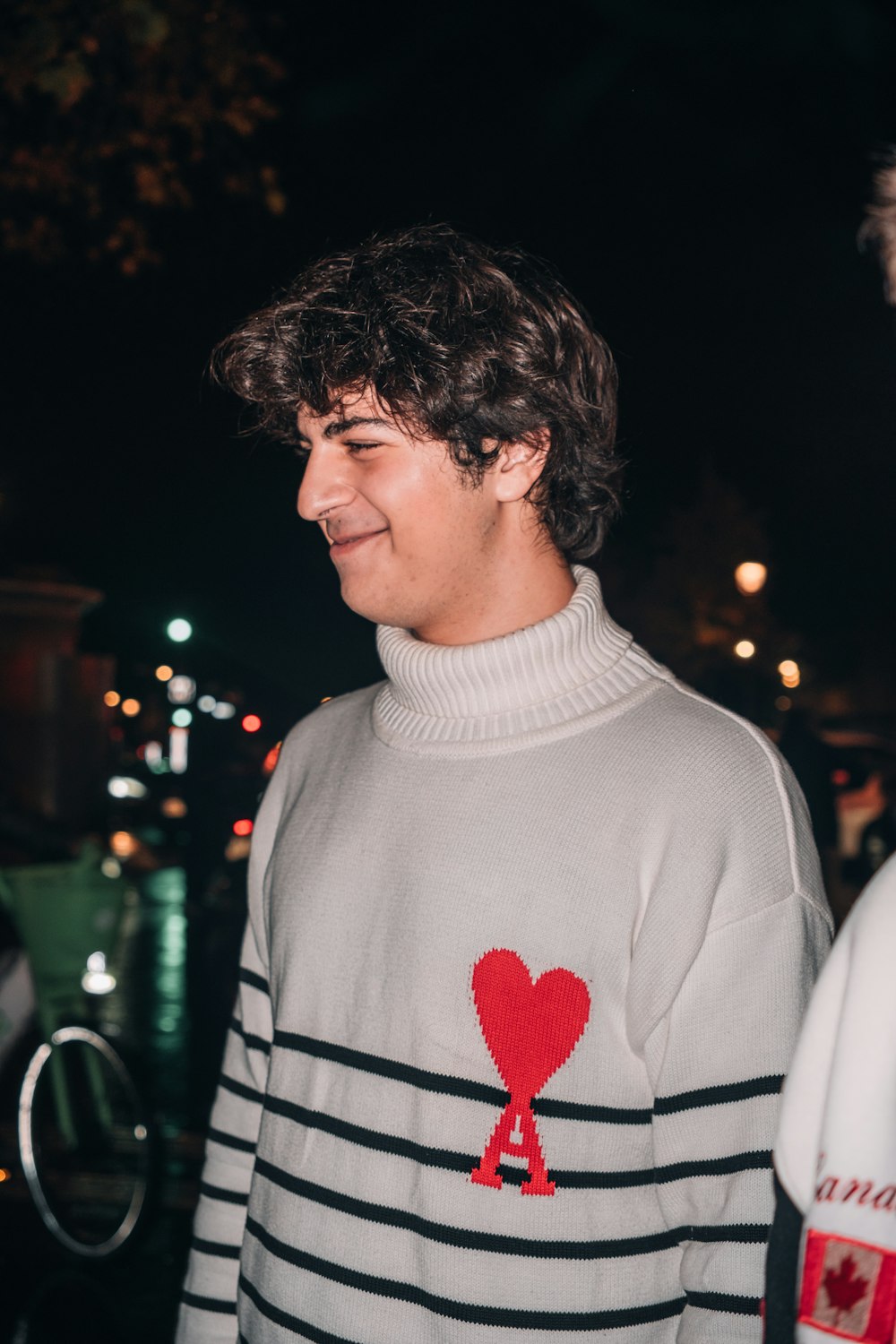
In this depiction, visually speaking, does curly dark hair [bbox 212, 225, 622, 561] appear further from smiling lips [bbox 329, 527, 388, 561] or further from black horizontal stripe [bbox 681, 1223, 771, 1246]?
black horizontal stripe [bbox 681, 1223, 771, 1246]

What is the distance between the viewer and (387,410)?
2.02 metres

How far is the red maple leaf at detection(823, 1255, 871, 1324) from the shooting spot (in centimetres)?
116

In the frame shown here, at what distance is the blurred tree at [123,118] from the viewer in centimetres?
566

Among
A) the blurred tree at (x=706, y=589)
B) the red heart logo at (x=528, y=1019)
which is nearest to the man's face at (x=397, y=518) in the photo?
the red heart logo at (x=528, y=1019)

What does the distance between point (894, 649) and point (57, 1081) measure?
39878 mm

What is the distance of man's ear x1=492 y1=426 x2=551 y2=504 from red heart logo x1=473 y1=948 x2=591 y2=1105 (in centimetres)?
84

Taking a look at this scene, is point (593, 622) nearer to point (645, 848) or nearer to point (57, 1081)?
point (645, 848)

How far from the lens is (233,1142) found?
86.5 inches

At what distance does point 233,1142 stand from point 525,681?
1064 mm

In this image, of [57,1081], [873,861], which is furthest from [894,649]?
[57,1081]

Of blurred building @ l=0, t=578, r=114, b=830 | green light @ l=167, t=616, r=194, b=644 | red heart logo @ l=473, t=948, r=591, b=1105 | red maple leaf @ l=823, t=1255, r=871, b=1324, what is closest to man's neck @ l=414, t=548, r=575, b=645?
red heart logo @ l=473, t=948, r=591, b=1105

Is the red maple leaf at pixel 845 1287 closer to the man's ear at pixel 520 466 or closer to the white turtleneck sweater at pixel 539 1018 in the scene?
the white turtleneck sweater at pixel 539 1018

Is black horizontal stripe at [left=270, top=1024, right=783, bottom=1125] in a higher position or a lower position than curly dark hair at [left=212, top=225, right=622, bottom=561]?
lower

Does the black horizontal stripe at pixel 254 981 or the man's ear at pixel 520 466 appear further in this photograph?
the black horizontal stripe at pixel 254 981
